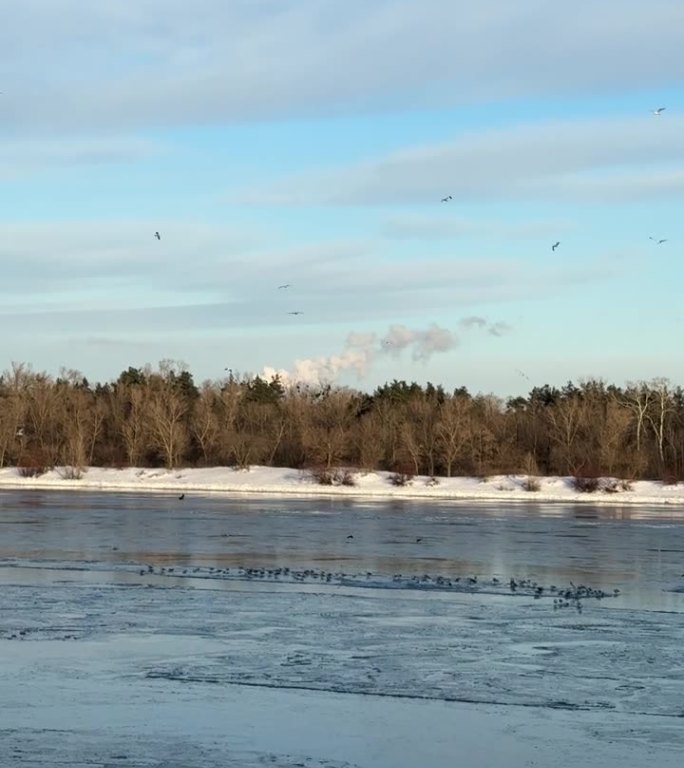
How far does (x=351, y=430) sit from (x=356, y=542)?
57.4 metres

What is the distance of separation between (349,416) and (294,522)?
179 feet

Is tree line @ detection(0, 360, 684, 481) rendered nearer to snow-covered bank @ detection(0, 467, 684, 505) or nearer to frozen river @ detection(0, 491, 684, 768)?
snow-covered bank @ detection(0, 467, 684, 505)

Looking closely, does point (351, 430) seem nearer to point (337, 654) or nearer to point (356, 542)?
point (356, 542)

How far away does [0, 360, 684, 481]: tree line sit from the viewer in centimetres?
8544

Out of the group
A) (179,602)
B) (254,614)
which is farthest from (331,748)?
(179,602)

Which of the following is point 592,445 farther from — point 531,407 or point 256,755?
point 256,755

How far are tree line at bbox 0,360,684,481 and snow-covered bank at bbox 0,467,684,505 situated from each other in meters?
2.01

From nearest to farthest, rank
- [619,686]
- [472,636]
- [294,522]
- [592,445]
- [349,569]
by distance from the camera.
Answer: [619,686] < [472,636] < [349,569] < [294,522] < [592,445]

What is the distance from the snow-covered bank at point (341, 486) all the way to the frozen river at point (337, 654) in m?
38.1

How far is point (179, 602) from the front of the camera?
21.2 metres

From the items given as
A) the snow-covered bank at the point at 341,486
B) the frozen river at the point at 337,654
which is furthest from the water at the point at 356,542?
the snow-covered bank at the point at 341,486

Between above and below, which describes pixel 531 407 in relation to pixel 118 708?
above

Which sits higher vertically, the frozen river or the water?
the water

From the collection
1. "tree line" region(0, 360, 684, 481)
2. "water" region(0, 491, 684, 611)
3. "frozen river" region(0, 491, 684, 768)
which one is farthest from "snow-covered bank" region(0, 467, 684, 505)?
"frozen river" region(0, 491, 684, 768)
